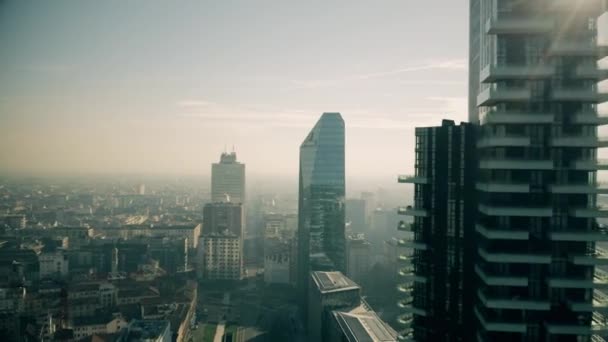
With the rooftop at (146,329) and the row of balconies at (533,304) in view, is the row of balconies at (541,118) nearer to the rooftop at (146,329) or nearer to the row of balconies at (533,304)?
the row of balconies at (533,304)

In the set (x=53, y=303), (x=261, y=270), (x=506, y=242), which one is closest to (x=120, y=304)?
(x=53, y=303)

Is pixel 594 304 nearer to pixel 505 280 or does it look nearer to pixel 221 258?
pixel 505 280

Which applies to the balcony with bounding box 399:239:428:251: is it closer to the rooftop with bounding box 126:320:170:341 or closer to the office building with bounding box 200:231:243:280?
the rooftop with bounding box 126:320:170:341

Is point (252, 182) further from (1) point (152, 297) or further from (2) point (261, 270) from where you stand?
(1) point (152, 297)

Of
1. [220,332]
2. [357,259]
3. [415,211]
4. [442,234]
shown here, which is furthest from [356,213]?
[442,234]

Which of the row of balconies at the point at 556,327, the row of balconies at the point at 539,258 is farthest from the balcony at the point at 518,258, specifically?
the row of balconies at the point at 556,327

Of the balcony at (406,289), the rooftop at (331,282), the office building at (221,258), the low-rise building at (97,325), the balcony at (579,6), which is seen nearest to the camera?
the balcony at (579,6)

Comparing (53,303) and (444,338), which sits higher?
(444,338)
